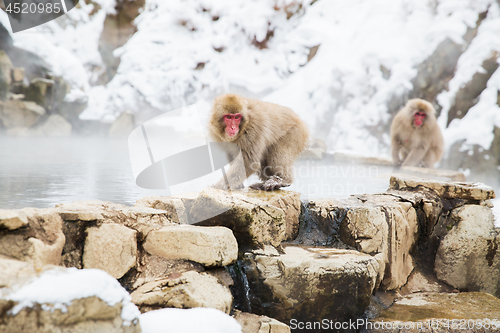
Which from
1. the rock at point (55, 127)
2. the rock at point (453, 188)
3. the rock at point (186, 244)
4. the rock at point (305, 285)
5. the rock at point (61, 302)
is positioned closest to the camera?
the rock at point (61, 302)

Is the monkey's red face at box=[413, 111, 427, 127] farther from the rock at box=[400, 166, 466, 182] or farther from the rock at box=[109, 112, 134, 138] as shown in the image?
the rock at box=[109, 112, 134, 138]

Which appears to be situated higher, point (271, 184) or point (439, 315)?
point (271, 184)

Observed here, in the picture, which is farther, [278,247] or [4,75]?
[4,75]

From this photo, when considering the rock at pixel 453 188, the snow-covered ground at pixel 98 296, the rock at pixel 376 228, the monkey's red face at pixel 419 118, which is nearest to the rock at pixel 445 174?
the monkey's red face at pixel 419 118

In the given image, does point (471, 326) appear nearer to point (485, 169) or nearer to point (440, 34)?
point (485, 169)

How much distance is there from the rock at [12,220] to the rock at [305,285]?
1.03 m

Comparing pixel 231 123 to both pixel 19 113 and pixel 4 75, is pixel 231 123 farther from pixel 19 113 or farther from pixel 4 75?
→ pixel 4 75

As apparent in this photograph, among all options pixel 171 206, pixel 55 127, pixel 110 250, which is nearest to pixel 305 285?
pixel 171 206

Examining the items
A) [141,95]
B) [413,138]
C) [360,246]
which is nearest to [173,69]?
[141,95]

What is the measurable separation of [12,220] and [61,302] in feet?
1.32

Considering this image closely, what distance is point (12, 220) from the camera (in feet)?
4.03

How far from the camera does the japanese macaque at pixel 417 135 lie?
4699mm

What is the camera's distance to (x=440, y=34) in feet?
26.8

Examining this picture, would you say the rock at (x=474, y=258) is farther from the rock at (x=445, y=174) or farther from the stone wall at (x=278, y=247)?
the rock at (x=445, y=174)
